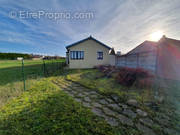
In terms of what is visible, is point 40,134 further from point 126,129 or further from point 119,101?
point 119,101

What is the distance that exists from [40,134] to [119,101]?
216cm

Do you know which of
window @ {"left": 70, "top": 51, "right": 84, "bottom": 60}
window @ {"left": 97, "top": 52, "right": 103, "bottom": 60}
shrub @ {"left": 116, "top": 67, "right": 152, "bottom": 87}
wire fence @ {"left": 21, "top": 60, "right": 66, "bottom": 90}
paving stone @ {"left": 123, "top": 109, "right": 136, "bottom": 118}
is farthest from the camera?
window @ {"left": 97, "top": 52, "right": 103, "bottom": 60}

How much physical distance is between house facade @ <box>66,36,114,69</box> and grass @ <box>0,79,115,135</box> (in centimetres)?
784

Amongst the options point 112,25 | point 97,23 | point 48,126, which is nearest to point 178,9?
point 112,25

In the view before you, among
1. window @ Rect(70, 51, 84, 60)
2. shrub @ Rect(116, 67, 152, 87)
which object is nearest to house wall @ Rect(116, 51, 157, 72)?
shrub @ Rect(116, 67, 152, 87)

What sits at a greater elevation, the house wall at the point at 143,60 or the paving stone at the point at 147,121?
the house wall at the point at 143,60

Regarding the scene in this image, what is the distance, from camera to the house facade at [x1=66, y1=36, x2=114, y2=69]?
9502mm

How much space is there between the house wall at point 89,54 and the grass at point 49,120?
7.83 m

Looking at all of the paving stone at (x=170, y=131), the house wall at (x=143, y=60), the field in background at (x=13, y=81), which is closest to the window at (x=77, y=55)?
the field in background at (x=13, y=81)

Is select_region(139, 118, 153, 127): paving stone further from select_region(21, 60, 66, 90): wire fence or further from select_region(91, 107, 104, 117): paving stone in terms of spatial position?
select_region(21, 60, 66, 90): wire fence

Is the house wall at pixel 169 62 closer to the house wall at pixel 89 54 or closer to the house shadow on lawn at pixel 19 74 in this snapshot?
the house wall at pixel 89 54

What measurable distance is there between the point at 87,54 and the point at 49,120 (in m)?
8.89

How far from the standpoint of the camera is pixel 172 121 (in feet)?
5.19

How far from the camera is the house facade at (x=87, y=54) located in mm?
9502
